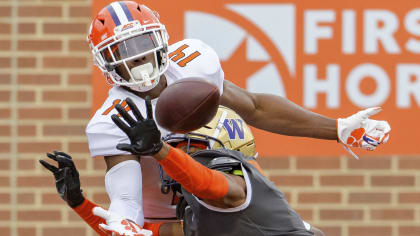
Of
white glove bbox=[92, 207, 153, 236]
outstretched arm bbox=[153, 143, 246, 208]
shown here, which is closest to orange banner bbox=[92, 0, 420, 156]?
white glove bbox=[92, 207, 153, 236]

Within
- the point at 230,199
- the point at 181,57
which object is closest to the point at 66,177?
the point at 181,57

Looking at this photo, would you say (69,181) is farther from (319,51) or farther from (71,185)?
(319,51)

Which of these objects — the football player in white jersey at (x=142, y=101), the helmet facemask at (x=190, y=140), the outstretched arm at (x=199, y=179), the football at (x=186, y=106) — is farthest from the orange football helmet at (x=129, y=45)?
the outstretched arm at (x=199, y=179)

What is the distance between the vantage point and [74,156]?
6434 millimetres

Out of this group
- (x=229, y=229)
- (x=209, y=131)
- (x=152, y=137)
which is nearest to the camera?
(x=152, y=137)

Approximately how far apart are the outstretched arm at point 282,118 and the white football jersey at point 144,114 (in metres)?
0.22

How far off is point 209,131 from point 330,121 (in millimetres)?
761

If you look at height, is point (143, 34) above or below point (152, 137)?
above

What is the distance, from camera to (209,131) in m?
4.36

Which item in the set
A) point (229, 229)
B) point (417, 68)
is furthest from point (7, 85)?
point (229, 229)

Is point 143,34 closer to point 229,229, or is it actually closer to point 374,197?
point 229,229

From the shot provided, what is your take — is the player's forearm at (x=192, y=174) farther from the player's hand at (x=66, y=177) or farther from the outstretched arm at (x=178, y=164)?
the player's hand at (x=66, y=177)

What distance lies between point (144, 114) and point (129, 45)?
0.30 metres

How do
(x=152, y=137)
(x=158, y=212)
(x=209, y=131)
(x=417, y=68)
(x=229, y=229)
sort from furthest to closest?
(x=417, y=68)
(x=158, y=212)
(x=209, y=131)
(x=229, y=229)
(x=152, y=137)
